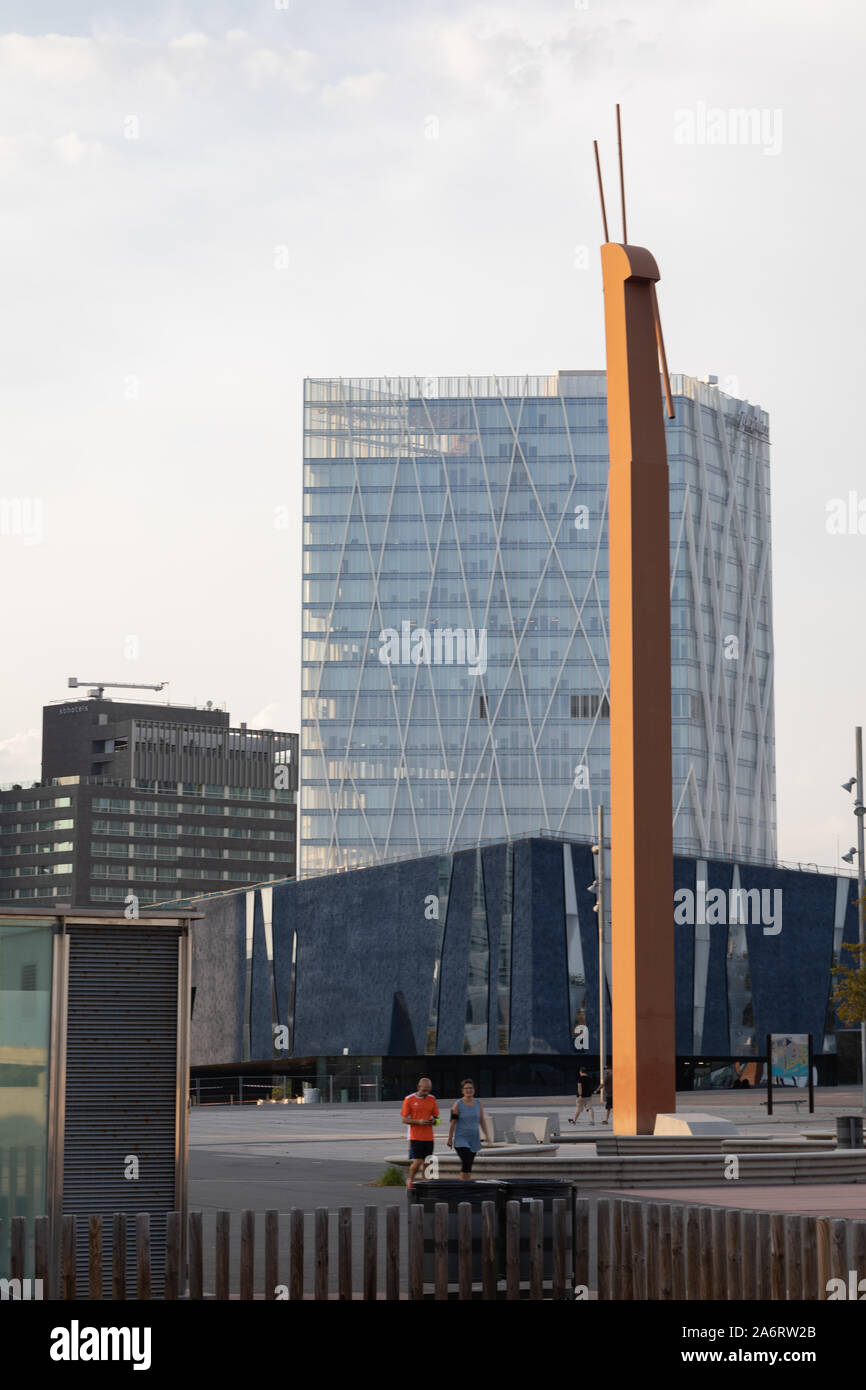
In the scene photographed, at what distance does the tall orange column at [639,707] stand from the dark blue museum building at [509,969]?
45.2 meters

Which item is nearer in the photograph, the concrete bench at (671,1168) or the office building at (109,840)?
the concrete bench at (671,1168)

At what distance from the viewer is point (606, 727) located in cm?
14900

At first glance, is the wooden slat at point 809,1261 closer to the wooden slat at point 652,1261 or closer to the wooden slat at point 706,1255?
the wooden slat at point 706,1255

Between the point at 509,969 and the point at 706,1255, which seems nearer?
the point at 706,1255

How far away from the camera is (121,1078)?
14289 millimetres

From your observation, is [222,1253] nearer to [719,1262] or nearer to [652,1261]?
[652,1261]

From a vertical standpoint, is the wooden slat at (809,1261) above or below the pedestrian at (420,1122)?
above

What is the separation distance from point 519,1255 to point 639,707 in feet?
67.7

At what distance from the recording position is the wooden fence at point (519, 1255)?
1189cm

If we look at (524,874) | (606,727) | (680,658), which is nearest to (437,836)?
(606,727)

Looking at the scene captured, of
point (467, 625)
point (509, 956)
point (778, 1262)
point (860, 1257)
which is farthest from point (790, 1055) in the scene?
point (467, 625)

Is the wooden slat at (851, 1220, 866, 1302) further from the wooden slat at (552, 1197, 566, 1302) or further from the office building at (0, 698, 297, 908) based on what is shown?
the office building at (0, 698, 297, 908)

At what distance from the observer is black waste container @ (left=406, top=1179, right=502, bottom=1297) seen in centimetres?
1283

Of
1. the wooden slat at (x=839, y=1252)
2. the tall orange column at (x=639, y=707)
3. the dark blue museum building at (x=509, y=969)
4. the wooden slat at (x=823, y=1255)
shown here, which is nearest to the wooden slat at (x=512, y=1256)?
the wooden slat at (x=823, y=1255)
